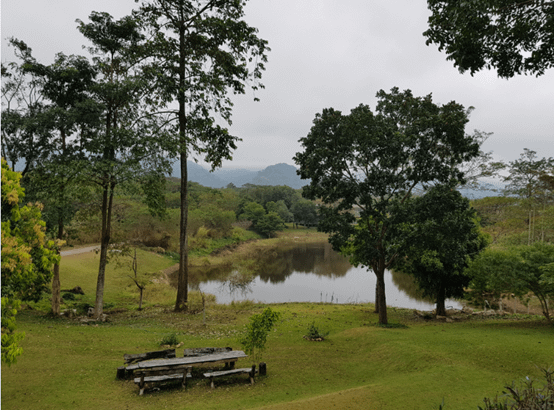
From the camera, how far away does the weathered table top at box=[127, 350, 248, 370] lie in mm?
7102

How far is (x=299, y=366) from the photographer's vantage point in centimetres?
870

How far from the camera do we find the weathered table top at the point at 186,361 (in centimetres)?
710

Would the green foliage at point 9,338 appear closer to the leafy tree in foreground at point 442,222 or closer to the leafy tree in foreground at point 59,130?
the leafy tree in foreground at point 59,130

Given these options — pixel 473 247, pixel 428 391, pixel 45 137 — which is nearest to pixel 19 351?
pixel 428 391

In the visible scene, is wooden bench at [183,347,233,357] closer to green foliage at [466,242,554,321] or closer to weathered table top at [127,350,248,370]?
weathered table top at [127,350,248,370]

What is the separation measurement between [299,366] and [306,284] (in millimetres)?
23393

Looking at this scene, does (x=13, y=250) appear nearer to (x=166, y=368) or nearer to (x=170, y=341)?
(x=166, y=368)

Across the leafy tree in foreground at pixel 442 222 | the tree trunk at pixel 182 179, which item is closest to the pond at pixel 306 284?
→ the tree trunk at pixel 182 179

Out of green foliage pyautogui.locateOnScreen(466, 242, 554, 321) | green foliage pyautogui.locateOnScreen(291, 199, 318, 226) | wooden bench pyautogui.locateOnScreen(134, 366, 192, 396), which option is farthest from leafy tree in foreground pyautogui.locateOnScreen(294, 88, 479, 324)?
green foliage pyautogui.locateOnScreen(291, 199, 318, 226)

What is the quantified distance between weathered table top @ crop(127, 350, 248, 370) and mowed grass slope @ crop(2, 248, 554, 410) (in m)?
0.50

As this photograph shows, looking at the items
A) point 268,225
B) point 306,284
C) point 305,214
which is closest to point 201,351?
point 306,284

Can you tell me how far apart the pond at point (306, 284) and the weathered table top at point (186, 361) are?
1608 cm

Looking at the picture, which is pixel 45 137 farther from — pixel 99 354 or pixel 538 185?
pixel 538 185

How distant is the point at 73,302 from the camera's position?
17422 millimetres
